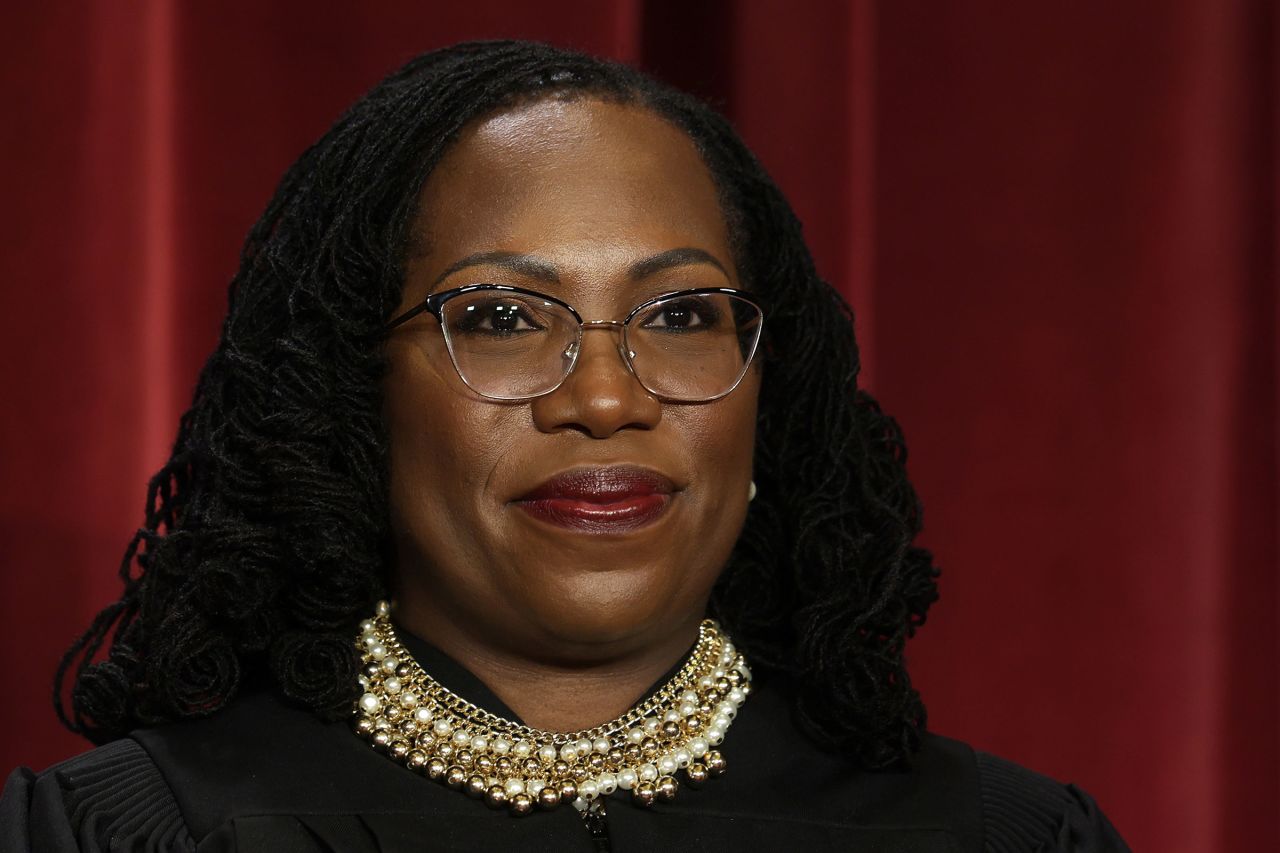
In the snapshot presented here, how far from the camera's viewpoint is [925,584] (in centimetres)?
148

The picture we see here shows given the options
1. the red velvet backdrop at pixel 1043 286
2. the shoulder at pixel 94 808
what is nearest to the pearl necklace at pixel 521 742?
the shoulder at pixel 94 808

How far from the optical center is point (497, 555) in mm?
1283

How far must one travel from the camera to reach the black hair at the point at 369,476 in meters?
1.34

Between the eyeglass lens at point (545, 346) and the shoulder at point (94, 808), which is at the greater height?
the eyeglass lens at point (545, 346)

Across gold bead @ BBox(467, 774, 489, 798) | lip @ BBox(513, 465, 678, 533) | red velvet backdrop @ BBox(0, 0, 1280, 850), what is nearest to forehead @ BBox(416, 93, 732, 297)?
lip @ BBox(513, 465, 678, 533)

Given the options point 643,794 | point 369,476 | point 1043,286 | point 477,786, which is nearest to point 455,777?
point 477,786

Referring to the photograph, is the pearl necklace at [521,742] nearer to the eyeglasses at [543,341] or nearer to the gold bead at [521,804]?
the gold bead at [521,804]

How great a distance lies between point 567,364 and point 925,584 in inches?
16.3

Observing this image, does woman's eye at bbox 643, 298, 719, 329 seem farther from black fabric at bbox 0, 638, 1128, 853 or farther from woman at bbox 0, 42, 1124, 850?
black fabric at bbox 0, 638, 1128, 853

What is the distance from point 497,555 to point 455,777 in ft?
0.59

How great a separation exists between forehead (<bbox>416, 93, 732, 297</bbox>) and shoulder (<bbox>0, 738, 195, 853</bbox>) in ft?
1.52

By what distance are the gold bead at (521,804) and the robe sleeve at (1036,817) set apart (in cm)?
39

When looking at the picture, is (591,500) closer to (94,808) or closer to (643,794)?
(643,794)

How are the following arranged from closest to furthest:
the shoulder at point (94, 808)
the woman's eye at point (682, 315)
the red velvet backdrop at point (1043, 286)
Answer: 1. the shoulder at point (94, 808)
2. the woman's eye at point (682, 315)
3. the red velvet backdrop at point (1043, 286)
